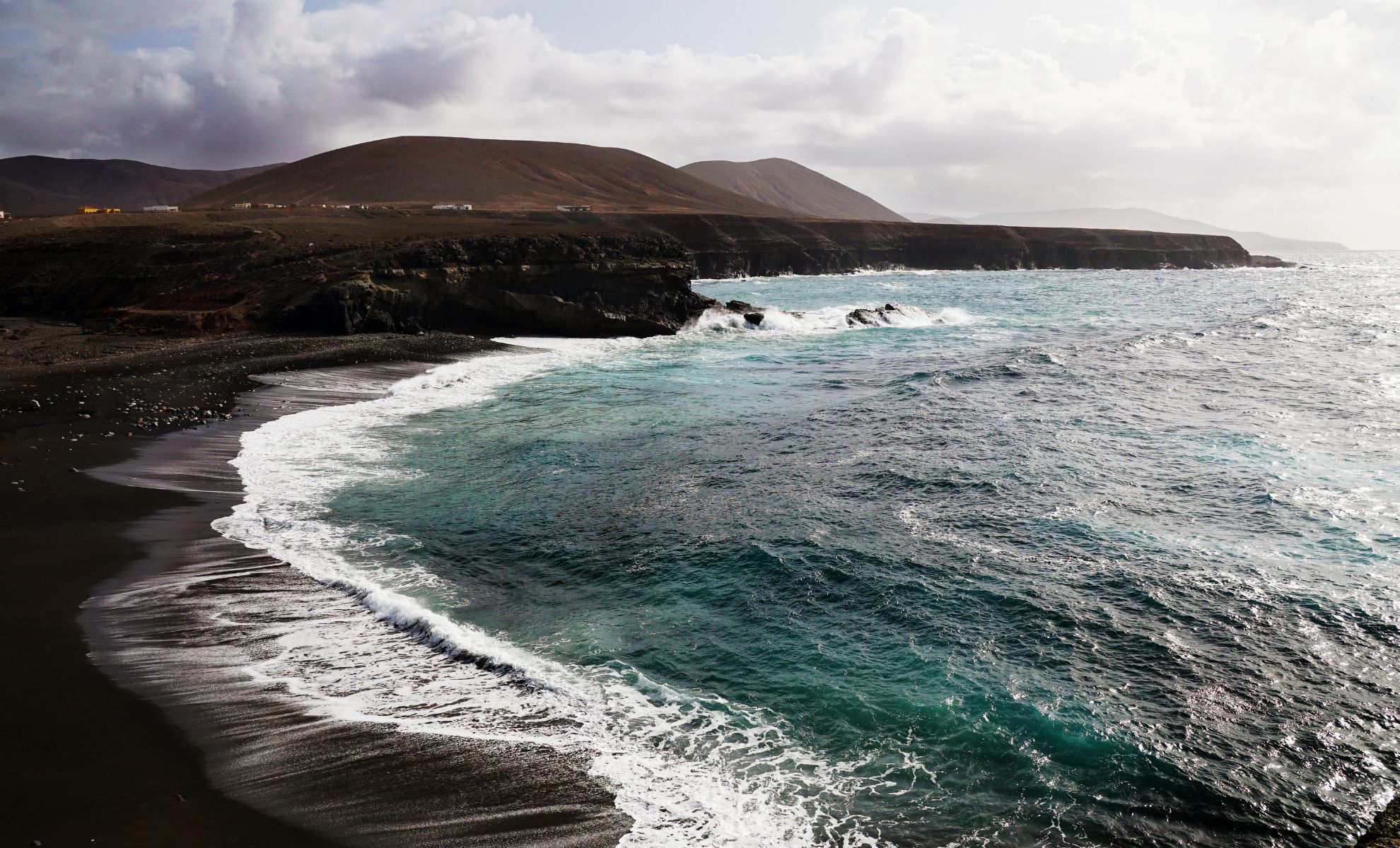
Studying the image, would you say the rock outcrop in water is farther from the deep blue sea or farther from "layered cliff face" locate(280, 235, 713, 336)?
the deep blue sea

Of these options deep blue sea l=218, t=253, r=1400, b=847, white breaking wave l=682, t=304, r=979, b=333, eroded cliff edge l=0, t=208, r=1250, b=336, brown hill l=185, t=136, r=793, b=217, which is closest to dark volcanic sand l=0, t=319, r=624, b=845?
deep blue sea l=218, t=253, r=1400, b=847

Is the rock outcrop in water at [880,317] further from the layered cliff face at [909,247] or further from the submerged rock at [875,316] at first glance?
the layered cliff face at [909,247]

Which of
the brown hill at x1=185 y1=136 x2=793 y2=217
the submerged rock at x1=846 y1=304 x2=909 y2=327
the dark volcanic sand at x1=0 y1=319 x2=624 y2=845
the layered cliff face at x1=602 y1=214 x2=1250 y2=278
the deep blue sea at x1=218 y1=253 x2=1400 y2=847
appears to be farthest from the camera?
the brown hill at x1=185 y1=136 x2=793 y2=217

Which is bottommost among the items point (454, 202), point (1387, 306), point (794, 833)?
point (794, 833)

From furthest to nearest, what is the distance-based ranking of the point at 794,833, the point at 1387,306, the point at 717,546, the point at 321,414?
1. the point at 1387,306
2. the point at 321,414
3. the point at 717,546
4. the point at 794,833

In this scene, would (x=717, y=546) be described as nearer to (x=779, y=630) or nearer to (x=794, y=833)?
(x=779, y=630)

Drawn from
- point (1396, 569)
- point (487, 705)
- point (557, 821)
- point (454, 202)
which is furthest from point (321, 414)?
point (454, 202)

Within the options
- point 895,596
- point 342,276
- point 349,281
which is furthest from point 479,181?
point 895,596
